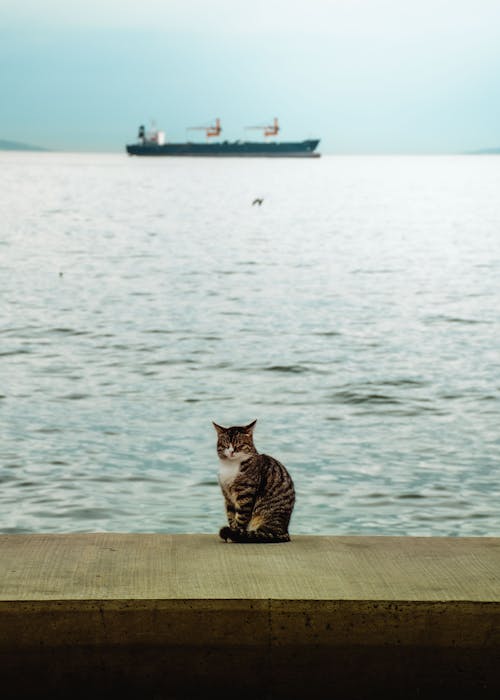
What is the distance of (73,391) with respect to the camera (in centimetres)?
1175

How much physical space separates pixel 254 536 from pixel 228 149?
187279mm

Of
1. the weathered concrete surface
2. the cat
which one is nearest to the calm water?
the cat

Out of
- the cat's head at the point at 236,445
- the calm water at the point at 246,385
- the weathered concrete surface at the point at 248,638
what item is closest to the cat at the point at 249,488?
the cat's head at the point at 236,445

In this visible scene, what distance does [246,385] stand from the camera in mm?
12414

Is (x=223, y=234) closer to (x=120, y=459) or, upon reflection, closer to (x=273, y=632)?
(x=120, y=459)

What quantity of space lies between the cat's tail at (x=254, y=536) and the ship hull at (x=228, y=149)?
186 m

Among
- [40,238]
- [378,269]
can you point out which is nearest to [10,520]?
[378,269]

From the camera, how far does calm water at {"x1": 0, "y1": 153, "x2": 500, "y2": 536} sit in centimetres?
764

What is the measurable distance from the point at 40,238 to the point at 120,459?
2986 cm

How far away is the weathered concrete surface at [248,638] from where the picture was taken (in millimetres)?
3158

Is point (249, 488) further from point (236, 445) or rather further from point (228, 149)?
point (228, 149)

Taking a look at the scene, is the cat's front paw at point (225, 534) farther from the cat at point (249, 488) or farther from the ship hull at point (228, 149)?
the ship hull at point (228, 149)

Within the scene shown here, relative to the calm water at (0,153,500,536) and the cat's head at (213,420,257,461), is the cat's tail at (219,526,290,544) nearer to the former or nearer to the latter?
the cat's head at (213,420,257,461)

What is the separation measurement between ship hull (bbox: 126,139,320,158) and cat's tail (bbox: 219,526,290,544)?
610ft
